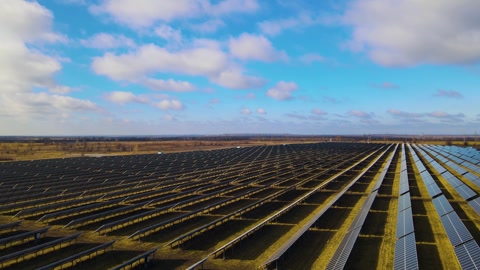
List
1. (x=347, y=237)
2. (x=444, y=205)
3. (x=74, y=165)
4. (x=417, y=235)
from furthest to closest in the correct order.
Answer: (x=74, y=165)
(x=444, y=205)
(x=417, y=235)
(x=347, y=237)

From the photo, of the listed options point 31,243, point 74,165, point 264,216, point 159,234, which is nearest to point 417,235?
point 264,216

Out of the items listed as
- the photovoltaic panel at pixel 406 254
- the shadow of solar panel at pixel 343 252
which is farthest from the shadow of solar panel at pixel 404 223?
the shadow of solar panel at pixel 343 252

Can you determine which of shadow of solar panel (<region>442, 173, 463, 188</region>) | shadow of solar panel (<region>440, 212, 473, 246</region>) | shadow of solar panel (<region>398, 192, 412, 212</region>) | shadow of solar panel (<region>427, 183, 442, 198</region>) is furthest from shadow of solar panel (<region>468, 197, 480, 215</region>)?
shadow of solar panel (<region>442, 173, 463, 188</region>)

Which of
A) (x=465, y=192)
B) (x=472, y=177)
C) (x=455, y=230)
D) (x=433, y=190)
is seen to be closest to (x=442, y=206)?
(x=455, y=230)

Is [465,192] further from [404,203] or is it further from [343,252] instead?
[343,252]

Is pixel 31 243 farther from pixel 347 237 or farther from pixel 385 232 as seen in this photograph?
pixel 385 232

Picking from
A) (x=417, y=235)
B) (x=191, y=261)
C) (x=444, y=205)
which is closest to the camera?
(x=191, y=261)

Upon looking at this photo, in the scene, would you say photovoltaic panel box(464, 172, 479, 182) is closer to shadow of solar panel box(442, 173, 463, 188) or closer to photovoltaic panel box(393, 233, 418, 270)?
shadow of solar panel box(442, 173, 463, 188)
